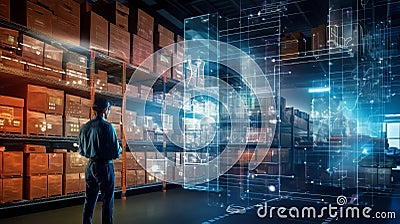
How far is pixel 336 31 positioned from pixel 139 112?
4.13 metres

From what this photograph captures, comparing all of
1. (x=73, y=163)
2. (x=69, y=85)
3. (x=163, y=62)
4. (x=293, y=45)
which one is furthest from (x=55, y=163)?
(x=293, y=45)

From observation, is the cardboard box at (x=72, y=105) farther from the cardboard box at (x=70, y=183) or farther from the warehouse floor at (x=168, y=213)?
the warehouse floor at (x=168, y=213)

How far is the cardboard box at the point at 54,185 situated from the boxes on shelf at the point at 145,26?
10.2 ft

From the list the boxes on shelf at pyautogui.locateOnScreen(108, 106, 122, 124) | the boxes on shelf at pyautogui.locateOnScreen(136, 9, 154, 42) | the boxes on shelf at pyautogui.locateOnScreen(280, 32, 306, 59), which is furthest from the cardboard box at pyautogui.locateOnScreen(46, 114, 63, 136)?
the boxes on shelf at pyautogui.locateOnScreen(280, 32, 306, 59)

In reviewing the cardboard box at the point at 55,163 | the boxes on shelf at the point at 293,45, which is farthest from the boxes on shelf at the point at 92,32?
the boxes on shelf at the point at 293,45

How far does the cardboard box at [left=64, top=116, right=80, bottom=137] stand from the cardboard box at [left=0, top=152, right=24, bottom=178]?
0.78 m

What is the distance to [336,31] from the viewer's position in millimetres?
5266

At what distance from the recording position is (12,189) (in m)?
3.93

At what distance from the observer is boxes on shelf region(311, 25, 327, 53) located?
5457mm

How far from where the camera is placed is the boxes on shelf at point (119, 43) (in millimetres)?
5480

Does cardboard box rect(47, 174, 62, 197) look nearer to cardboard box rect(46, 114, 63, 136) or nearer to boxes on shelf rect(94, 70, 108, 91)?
cardboard box rect(46, 114, 63, 136)

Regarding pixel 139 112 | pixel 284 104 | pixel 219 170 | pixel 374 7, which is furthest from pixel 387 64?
pixel 139 112

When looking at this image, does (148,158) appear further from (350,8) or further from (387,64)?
(387,64)

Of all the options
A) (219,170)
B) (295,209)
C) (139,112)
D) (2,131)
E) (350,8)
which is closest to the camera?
(2,131)
